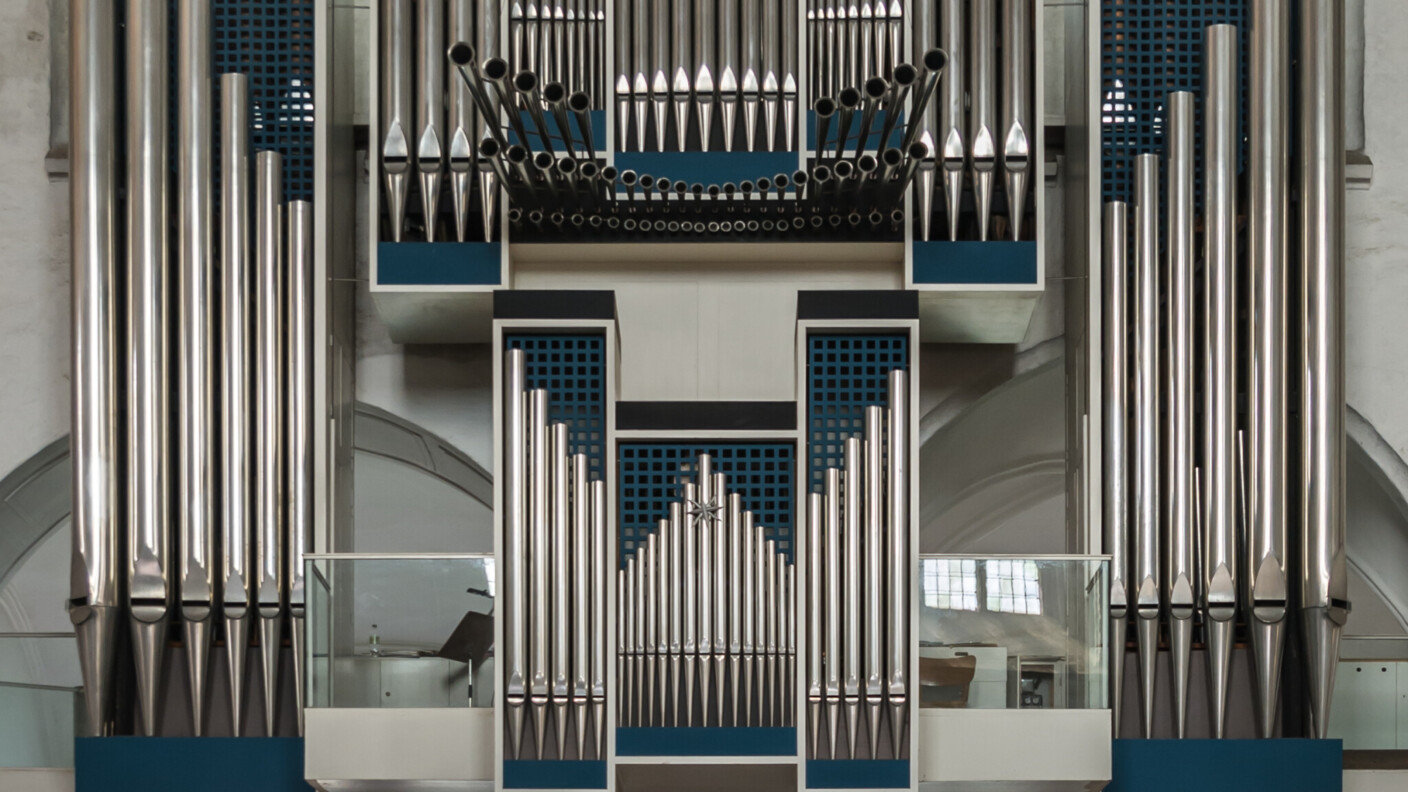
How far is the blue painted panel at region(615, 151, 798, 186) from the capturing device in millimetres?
8961

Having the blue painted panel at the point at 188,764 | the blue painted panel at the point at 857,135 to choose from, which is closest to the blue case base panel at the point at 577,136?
the blue painted panel at the point at 857,135

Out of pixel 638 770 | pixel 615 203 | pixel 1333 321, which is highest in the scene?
pixel 615 203

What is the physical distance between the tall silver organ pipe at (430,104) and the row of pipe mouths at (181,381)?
2.10 feet

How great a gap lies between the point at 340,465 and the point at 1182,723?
4493mm

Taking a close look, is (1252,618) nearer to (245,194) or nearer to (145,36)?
(245,194)

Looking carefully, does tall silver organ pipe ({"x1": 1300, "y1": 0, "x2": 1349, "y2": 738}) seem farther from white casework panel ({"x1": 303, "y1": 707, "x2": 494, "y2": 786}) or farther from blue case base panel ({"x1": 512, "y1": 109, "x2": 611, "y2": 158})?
white casework panel ({"x1": 303, "y1": 707, "x2": 494, "y2": 786})

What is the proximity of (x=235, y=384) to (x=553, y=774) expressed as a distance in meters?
2.60

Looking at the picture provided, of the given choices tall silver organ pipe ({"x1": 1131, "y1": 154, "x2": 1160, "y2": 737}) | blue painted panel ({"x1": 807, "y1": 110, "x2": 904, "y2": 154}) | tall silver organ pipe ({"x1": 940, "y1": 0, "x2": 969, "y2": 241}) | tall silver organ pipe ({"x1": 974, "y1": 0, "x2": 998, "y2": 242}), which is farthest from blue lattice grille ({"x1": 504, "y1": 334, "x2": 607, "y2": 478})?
tall silver organ pipe ({"x1": 1131, "y1": 154, "x2": 1160, "y2": 737})

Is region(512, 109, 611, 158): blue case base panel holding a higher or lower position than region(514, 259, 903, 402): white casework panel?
higher

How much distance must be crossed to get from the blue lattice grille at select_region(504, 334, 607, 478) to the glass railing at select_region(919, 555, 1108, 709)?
67.7 inches

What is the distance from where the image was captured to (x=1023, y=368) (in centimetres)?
1034

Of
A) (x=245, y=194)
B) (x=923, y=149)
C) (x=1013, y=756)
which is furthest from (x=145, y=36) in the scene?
(x=1013, y=756)

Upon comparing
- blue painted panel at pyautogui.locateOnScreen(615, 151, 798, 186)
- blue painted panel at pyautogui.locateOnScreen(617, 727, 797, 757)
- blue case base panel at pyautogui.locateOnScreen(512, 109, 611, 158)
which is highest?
blue case base panel at pyautogui.locateOnScreen(512, 109, 611, 158)

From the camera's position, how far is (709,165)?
897 cm
